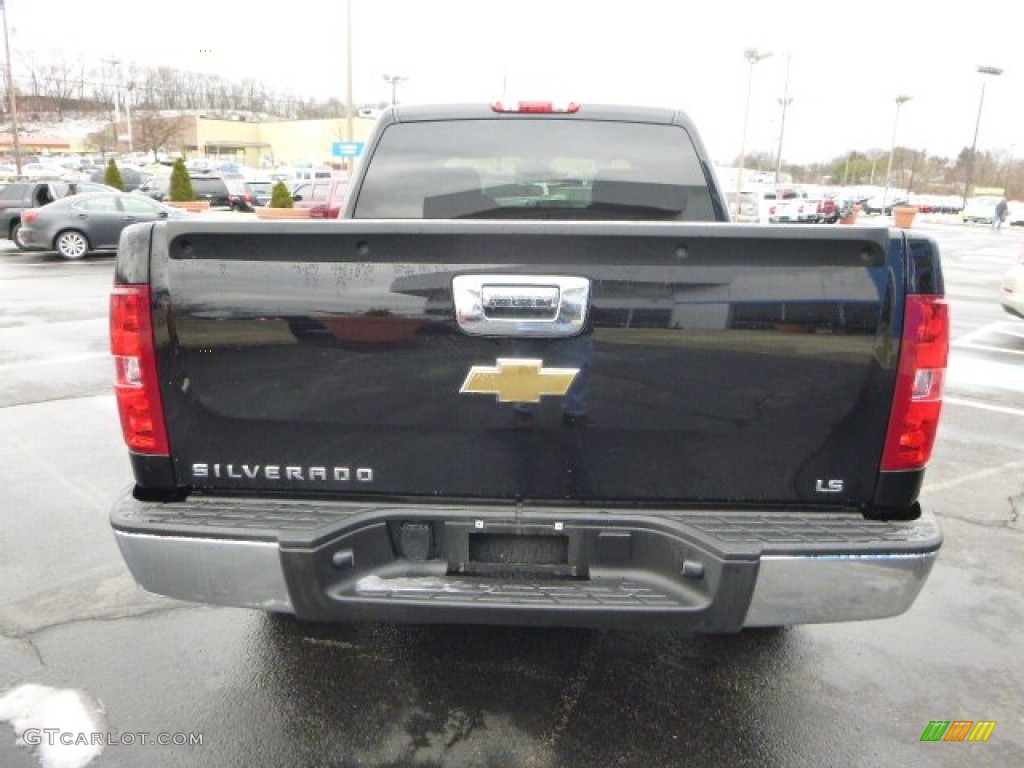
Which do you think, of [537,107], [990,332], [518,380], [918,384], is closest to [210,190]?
[990,332]

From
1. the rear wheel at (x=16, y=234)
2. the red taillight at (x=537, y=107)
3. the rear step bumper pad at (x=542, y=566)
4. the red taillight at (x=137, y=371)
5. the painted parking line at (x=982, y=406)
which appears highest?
the red taillight at (x=537, y=107)

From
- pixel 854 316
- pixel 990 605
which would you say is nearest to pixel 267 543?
pixel 854 316

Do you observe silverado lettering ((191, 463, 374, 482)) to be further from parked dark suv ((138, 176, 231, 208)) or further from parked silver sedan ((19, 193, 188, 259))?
parked dark suv ((138, 176, 231, 208))

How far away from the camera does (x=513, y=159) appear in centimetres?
415

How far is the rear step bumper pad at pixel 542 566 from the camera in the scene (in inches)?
91.7

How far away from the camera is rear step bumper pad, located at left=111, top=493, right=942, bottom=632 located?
233cm

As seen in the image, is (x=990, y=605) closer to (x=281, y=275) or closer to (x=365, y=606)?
(x=365, y=606)

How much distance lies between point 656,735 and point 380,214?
2701 mm

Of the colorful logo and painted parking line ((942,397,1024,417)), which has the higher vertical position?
the colorful logo

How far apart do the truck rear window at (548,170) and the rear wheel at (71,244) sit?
17.1 metres

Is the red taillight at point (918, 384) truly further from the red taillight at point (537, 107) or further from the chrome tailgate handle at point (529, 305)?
the red taillight at point (537, 107)

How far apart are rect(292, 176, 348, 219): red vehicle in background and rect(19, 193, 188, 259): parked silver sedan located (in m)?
3.38

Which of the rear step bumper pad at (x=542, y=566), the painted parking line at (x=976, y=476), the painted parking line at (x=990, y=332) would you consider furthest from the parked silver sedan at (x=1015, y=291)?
the rear step bumper pad at (x=542, y=566)

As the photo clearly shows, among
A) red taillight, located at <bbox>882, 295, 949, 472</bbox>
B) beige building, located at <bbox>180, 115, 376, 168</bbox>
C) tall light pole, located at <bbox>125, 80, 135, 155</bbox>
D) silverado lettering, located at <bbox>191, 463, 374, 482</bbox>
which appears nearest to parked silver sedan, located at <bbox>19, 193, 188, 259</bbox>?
silverado lettering, located at <bbox>191, 463, 374, 482</bbox>
